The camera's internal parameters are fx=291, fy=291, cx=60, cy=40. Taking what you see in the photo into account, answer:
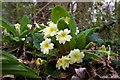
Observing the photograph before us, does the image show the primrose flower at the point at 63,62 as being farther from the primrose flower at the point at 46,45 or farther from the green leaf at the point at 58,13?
the green leaf at the point at 58,13

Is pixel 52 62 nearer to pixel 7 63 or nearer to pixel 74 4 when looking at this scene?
pixel 7 63

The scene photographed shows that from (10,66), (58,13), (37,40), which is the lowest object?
(10,66)

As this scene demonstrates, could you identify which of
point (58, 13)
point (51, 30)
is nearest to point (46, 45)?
point (51, 30)

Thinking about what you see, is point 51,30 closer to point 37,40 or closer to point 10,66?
point 37,40

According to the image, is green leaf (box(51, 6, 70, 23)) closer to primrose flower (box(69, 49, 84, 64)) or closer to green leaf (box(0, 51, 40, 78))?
primrose flower (box(69, 49, 84, 64))

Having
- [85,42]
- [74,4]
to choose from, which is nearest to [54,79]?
[85,42]

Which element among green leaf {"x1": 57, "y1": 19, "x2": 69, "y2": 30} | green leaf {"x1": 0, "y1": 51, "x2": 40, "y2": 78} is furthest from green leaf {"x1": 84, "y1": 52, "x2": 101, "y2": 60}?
green leaf {"x1": 0, "y1": 51, "x2": 40, "y2": 78}

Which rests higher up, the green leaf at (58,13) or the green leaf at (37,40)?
the green leaf at (58,13)

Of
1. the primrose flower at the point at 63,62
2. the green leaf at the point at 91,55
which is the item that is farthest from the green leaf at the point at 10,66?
the green leaf at the point at 91,55
